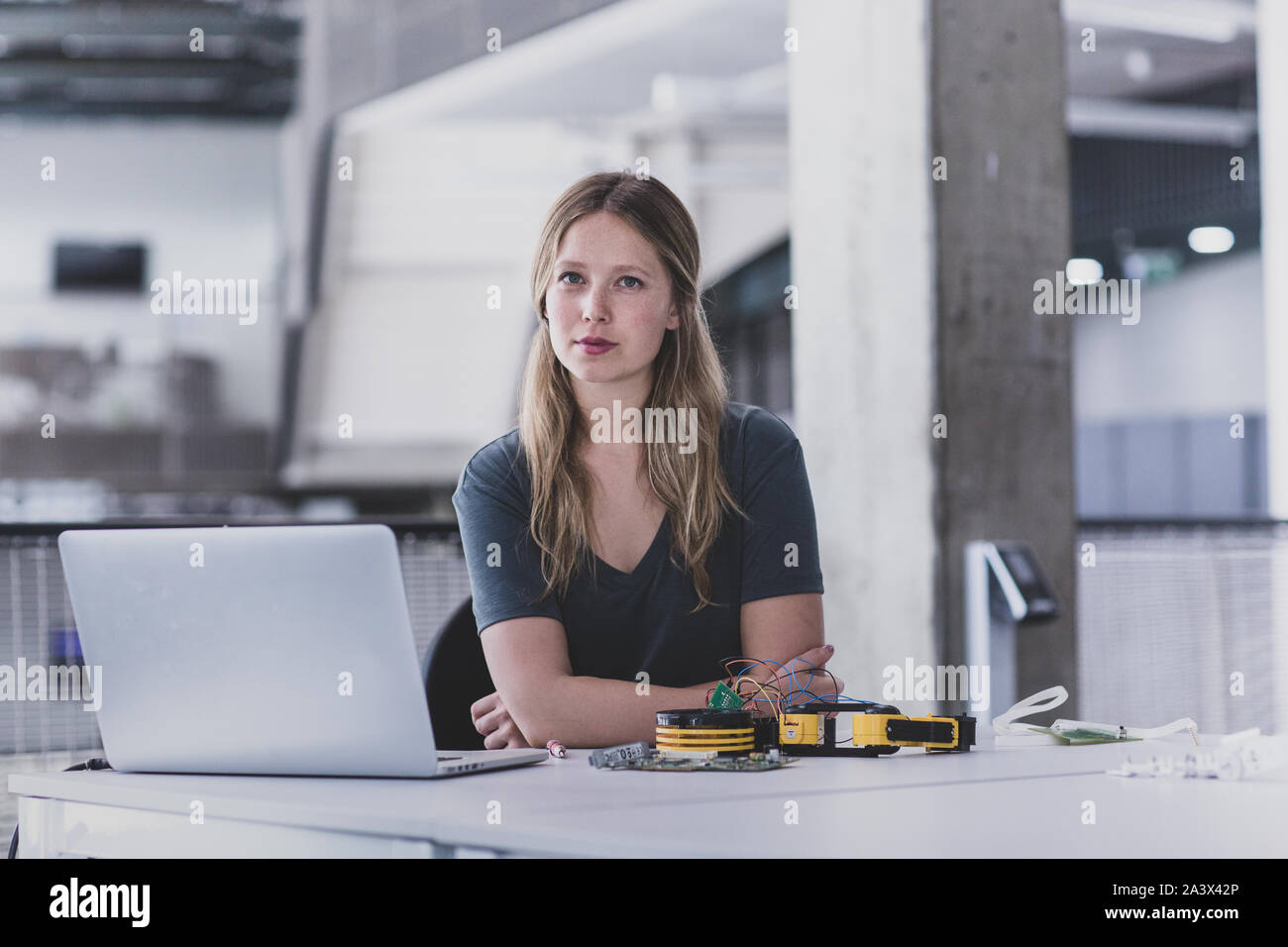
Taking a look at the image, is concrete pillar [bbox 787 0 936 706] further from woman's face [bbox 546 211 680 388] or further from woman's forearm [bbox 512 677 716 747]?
woman's forearm [bbox 512 677 716 747]

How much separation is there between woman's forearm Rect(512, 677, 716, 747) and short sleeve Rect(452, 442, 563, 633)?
6.3 inches

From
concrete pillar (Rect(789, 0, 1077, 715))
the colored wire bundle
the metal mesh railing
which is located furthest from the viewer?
the metal mesh railing

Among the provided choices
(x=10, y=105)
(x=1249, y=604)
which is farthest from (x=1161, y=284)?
(x=10, y=105)

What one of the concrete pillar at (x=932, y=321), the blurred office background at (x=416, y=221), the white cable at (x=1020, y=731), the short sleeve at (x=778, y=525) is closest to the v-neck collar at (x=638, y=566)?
the short sleeve at (x=778, y=525)

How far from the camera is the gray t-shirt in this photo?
208 centimetres

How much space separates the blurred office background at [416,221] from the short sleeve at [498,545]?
4.54 meters

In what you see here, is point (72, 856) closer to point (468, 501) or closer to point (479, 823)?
point (479, 823)

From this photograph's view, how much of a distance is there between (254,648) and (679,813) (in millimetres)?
472

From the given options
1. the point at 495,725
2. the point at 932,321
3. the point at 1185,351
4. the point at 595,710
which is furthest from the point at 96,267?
the point at 595,710

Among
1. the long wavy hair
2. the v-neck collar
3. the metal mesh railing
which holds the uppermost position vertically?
the long wavy hair

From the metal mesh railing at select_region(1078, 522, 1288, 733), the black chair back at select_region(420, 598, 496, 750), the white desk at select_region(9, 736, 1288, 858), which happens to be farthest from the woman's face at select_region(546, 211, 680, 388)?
the metal mesh railing at select_region(1078, 522, 1288, 733)

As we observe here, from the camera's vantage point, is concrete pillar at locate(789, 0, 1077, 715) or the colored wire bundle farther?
concrete pillar at locate(789, 0, 1077, 715)

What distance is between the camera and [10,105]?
15211 mm

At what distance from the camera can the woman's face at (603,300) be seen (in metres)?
2.17
